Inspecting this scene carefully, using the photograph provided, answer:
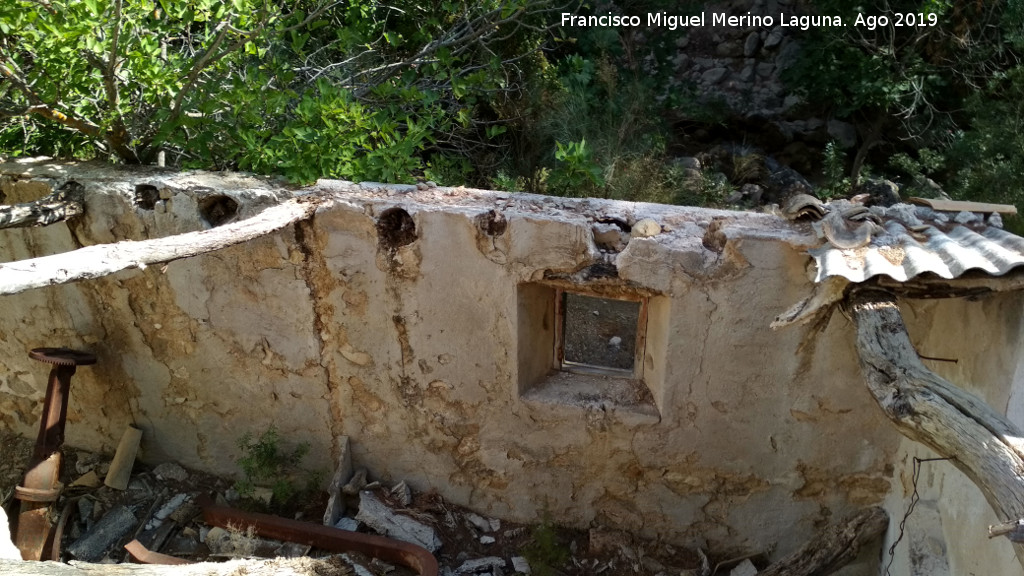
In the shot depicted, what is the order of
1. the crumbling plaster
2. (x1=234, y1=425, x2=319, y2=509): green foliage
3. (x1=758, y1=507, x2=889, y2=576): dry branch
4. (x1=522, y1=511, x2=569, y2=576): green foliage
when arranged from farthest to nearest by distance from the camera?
(x1=234, y1=425, x2=319, y2=509): green foliage, (x1=522, y1=511, x2=569, y2=576): green foliage, (x1=758, y1=507, x2=889, y2=576): dry branch, the crumbling plaster

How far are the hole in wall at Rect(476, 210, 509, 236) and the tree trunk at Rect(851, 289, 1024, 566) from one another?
1.54 metres

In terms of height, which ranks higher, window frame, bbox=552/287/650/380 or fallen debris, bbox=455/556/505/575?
window frame, bbox=552/287/650/380

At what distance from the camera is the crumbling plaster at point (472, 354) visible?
363cm

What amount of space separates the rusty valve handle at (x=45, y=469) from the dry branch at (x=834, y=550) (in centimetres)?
367

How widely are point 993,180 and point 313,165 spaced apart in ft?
18.6

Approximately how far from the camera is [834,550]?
3785 millimetres

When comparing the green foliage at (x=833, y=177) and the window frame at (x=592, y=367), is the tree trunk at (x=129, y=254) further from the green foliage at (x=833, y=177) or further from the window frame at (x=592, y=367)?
the green foliage at (x=833, y=177)

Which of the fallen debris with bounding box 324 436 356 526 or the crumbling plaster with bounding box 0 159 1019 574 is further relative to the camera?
the fallen debris with bounding box 324 436 356 526

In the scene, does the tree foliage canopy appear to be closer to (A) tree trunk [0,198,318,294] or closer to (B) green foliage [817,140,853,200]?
(B) green foliage [817,140,853,200]

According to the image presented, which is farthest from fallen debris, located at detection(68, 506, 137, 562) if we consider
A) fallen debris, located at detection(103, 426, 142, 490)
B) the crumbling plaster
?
the crumbling plaster

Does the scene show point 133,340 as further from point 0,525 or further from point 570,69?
point 570,69

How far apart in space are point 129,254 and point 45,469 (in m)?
1.83

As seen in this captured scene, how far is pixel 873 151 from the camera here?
916 centimetres

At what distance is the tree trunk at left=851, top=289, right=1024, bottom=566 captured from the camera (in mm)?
Answer: 2076
